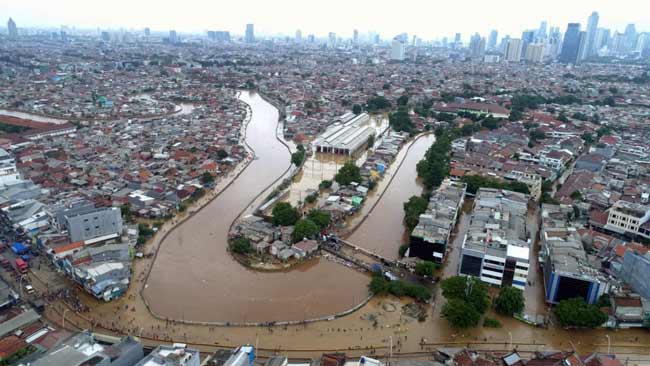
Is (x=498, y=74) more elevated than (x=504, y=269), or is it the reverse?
(x=498, y=74)

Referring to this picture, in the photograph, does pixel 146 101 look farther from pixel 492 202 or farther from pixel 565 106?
pixel 565 106

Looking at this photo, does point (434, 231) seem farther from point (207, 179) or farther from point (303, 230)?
point (207, 179)

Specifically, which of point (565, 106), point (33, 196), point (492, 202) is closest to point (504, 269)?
point (492, 202)

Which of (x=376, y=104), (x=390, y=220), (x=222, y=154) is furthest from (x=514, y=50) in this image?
(x=390, y=220)

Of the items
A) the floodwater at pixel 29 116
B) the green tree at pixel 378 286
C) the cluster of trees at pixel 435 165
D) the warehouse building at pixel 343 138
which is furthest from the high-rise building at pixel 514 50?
the green tree at pixel 378 286

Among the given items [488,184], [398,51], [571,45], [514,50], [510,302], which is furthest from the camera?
[514,50]
